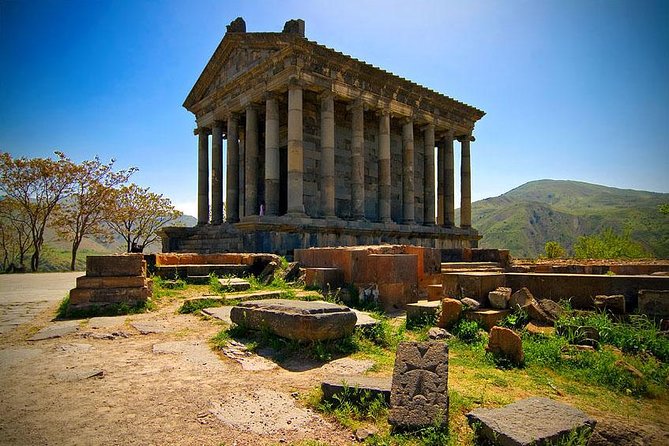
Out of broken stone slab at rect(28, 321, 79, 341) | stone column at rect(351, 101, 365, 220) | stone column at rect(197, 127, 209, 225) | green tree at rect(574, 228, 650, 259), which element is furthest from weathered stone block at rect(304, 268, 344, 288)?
green tree at rect(574, 228, 650, 259)

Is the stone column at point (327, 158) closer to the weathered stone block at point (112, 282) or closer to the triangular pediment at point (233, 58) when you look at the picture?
the triangular pediment at point (233, 58)

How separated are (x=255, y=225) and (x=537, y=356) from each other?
1261cm

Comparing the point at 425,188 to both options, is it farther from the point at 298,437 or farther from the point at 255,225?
the point at 298,437

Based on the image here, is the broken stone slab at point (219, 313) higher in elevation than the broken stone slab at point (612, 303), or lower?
lower

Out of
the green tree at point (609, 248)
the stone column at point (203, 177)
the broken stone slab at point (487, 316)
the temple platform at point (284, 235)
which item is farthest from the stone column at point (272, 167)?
the green tree at point (609, 248)

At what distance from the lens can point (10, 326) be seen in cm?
634

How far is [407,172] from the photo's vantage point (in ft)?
76.9

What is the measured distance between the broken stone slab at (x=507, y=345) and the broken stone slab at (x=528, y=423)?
4.58 feet

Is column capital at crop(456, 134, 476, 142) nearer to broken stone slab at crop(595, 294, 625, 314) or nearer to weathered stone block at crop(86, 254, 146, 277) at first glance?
broken stone slab at crop(595, 294, 625, 314)

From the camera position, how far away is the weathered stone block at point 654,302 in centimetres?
538

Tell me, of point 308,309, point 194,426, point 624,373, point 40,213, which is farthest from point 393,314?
point 40,213

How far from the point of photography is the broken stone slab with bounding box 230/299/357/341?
4820 millimetres

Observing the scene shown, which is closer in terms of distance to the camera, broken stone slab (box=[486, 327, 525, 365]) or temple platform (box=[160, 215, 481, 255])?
broken stone slab (box=[486, 327, 525, 365])

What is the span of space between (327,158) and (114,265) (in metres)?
12.4
